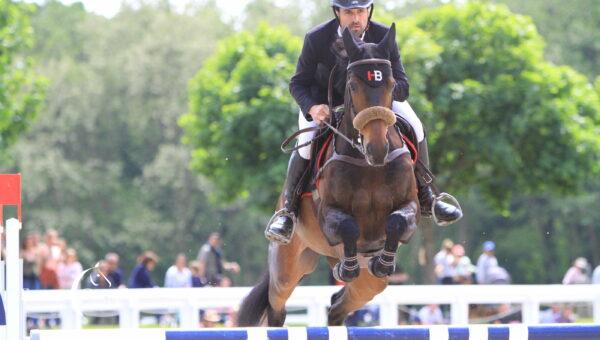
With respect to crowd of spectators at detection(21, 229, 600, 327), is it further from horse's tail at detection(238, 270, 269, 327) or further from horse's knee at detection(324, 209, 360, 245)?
horse's knee at detection(324, 209, 360, 245)

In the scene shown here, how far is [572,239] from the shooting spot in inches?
1880

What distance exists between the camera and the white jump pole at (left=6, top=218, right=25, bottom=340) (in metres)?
5.80

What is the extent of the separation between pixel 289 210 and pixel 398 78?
117cm

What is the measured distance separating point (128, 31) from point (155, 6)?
6366 millimetres

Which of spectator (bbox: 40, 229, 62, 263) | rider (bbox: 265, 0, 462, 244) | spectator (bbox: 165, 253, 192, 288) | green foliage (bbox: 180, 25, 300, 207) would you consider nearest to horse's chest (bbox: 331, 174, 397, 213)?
rider (bbox: 265, 0, 462, 244)

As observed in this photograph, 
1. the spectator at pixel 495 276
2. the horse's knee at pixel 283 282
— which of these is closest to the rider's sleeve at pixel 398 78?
the horse's knee at pixel 283 282

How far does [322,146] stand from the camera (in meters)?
7.86

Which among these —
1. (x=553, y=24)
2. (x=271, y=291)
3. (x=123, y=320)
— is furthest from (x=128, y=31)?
(x=271, y=291)

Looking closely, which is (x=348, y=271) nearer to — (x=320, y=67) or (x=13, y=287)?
(x=320, y=67)

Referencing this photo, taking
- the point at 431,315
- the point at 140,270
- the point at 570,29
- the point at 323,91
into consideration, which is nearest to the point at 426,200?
the point at 323,91

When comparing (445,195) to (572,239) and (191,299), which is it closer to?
(191,299)

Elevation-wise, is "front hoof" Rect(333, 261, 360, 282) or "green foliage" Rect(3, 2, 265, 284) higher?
"green foliage" Rect(3, 2, 265, 284)

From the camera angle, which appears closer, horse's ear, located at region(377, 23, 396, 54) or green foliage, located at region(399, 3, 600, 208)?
horse's ear, located at region(377, 23, 396, 54)

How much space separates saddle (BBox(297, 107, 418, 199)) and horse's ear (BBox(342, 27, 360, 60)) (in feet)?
Answer: 1.97
